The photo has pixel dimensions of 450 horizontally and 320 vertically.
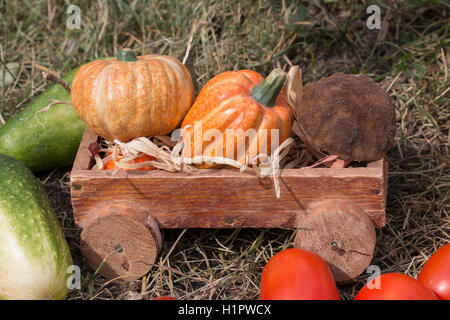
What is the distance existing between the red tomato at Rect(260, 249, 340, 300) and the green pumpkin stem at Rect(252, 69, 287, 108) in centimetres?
60

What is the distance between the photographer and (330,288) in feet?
6.87

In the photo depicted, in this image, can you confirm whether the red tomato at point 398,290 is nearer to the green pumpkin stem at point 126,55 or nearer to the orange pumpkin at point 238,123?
the orange pumpkin at point 238,123

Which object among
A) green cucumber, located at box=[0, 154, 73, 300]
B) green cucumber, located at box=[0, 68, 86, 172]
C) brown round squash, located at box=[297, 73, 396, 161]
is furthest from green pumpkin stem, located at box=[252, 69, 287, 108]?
green cucumber, located at box=[0, 68, 86, 172]

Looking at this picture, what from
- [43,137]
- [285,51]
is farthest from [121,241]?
Result: [285,51]

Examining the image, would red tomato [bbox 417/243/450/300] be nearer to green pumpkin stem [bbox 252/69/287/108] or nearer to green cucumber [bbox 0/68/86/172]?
green pumpkin stem [bbox 252/69/287/108]

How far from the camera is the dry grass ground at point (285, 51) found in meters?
2.79

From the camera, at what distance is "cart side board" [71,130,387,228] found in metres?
2.28

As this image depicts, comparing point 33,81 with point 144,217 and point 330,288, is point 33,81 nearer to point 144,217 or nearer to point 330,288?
point 144,217

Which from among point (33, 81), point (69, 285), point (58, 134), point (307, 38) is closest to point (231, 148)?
point (69, 285)

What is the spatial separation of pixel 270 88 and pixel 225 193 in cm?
44

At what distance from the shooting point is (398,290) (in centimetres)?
203

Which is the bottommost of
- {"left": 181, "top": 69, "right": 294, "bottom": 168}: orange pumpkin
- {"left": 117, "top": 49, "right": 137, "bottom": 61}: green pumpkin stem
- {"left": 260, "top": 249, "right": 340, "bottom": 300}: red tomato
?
{"left": 260, "top": 249, "right": 340, "bottom": 300}: red tomato

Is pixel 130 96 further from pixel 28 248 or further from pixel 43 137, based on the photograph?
pixel 43 137

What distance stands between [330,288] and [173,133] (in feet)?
2.99
